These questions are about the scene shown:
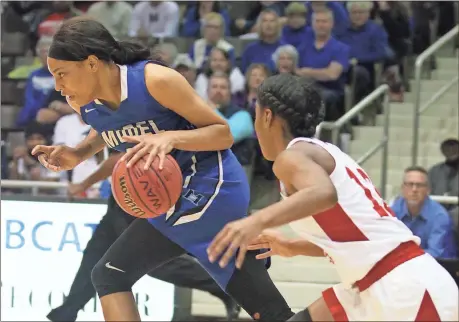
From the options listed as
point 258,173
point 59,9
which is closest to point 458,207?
point 258,173

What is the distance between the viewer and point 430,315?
287 cm

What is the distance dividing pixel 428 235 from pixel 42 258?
2744 mm

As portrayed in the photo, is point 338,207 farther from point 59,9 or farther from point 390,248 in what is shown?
point 59,9

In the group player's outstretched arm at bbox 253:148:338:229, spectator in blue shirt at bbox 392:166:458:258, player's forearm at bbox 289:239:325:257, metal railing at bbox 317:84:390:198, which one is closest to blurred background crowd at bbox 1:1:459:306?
spectator in blue shirt at bbox 392:166:458:258

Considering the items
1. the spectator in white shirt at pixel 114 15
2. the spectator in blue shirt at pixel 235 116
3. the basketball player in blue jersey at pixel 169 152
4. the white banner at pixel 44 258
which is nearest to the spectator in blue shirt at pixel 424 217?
the spectator in blue shirt at pixel 235 116

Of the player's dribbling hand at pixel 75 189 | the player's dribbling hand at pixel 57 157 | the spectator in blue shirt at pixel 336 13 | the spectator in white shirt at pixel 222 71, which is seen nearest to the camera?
the player's dribbling hand at pixel 57 157

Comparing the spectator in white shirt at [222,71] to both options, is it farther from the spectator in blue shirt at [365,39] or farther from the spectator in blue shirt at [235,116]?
the spectator in blue shirt at [365,39]

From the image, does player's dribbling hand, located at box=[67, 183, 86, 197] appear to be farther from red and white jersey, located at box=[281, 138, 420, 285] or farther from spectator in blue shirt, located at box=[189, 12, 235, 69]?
red and white jersey, located at box=[281, 138, 420, 285]

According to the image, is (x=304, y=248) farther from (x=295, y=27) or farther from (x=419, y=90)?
(x=295, y=27)

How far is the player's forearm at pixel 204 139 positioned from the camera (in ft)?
11.3

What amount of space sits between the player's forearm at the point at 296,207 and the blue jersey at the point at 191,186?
43.5 inches

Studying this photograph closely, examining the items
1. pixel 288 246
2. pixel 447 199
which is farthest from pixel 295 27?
pixel 288 246

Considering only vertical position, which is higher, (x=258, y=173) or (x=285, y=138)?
(x=285, y=138)

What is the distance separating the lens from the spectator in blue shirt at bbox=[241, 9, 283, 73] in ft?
28.1
